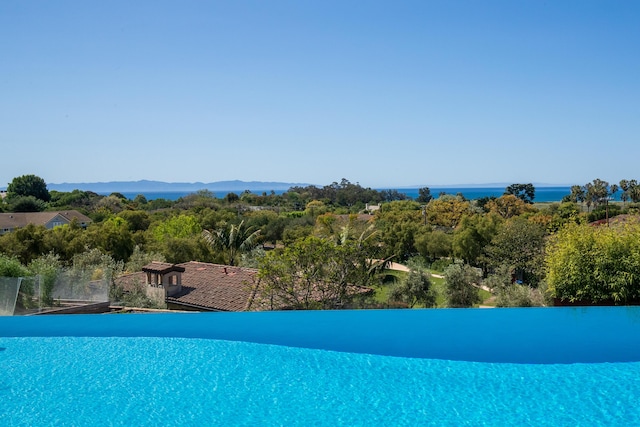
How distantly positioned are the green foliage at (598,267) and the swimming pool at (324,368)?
1.92 feet

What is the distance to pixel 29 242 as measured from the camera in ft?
64.4

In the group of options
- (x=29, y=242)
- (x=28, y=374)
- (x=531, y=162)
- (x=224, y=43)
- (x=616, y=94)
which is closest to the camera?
(x=28, y=374)

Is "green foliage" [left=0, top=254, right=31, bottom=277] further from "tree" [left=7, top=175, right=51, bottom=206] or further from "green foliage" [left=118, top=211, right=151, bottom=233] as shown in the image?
"tree" [left=7, top=175, right=51, bottom=206]

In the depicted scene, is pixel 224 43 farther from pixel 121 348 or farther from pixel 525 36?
pixel 121 348

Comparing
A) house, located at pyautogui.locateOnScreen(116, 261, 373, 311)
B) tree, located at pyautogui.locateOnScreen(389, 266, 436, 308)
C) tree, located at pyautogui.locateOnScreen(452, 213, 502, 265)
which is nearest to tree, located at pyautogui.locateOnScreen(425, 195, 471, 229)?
tree, located at pyautogui.locateOnScreen(452, 213, 502, 265)

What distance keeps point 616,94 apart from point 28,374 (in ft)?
55.1

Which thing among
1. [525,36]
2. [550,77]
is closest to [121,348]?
[525,36]

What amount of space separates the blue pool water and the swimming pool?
24mm

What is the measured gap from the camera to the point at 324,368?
799cm

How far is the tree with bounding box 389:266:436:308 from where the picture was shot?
39.5 feet

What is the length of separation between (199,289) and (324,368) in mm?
6745

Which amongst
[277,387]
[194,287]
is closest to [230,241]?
[194,287]

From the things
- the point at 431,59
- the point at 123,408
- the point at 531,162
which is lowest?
the point at 123,408

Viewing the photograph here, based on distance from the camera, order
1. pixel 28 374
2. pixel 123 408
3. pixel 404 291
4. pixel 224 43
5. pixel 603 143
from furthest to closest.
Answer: pixel 603 143
pixel 224 43
pixel 404 291
pixel 28 374
pixel 123 408
